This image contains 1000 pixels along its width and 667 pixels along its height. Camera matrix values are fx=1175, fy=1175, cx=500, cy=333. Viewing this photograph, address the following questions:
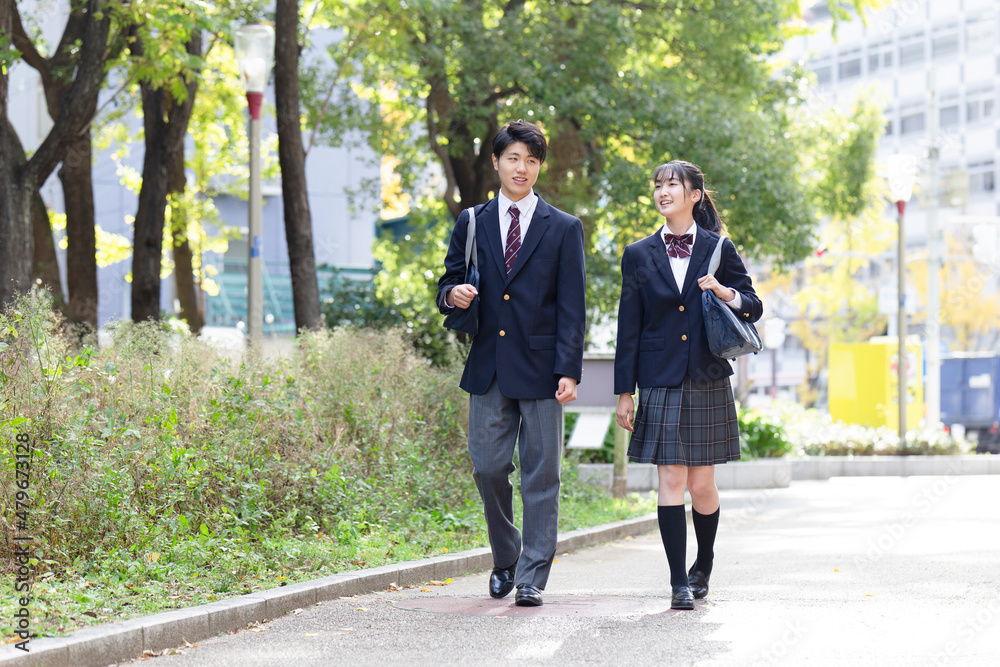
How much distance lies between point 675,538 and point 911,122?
213 ft

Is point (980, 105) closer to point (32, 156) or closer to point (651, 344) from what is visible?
point (32, 156)

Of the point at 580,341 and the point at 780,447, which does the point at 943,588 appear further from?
the point at 780,447

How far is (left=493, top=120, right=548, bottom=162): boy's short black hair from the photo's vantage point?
537 cm

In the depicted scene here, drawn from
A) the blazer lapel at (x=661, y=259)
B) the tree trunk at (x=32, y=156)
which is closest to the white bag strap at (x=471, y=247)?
the blazer lapel at (x=661, y=259)

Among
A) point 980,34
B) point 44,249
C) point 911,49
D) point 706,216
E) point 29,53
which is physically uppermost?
point 911,49

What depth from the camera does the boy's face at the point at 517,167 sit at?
5.38 m

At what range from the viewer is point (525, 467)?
5395 millimetres

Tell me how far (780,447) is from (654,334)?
454 inches

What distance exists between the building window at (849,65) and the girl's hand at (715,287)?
67576mm

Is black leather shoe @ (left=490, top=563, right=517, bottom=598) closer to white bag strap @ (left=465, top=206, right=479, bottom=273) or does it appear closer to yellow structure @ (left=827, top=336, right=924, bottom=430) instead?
white bag strap @ (left=465, top=206, right=479, bottom=273)

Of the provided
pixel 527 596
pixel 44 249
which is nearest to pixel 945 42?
pixel 44 249

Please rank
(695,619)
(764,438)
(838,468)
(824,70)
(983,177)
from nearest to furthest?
(695,619), (764,438), (838,468), (983,177), (824,70)

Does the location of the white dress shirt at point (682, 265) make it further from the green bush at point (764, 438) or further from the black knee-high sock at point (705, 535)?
the green bush at point (764, 438)

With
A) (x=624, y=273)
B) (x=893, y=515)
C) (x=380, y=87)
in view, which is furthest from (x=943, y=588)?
(x=380, y=87)
